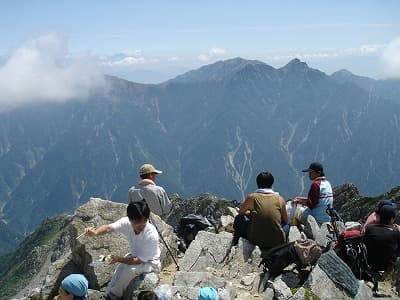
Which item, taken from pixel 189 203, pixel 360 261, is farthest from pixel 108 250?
pixel 189 203

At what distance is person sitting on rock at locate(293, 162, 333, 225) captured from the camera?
61.9 ft

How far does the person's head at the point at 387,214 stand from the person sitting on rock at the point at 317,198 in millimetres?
3716

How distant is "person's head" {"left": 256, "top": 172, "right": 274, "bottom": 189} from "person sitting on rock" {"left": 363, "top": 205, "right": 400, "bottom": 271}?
3.65m

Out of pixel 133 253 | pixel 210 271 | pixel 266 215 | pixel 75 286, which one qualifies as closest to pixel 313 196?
pixel 266 215

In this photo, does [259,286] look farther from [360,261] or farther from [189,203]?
[189,203]

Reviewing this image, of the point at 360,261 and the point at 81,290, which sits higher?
the point at 81,290

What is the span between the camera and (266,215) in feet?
51.7

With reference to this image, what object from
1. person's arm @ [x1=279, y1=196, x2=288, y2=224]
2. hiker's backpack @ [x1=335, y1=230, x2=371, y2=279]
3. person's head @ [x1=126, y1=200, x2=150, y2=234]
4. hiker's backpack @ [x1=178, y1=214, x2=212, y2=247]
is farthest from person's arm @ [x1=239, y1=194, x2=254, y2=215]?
hiker's backpack @ [x1=178, y1=214, x2=212, y2=247]

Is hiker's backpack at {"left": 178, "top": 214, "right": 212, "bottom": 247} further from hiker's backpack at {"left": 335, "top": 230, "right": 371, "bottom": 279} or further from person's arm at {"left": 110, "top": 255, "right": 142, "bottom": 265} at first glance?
person's arm at {"left": 110, "top": 255, "right": 142, "bottom": 265}

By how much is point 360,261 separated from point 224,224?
28.4 feet

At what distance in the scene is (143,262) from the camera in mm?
13086

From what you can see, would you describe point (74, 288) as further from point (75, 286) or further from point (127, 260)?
point (127, 260)

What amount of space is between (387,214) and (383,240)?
89 cm

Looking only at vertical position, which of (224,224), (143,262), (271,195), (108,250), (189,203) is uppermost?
(271,195)
